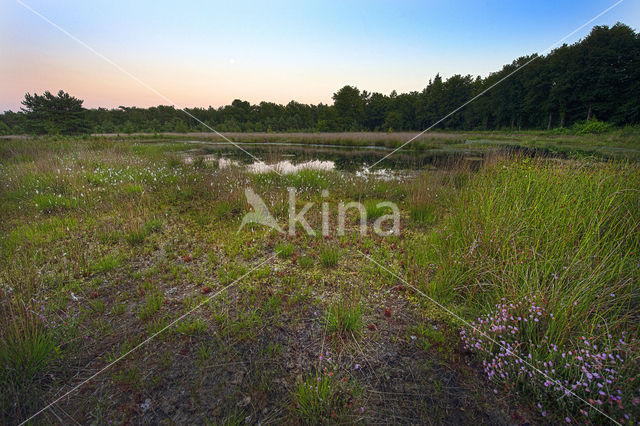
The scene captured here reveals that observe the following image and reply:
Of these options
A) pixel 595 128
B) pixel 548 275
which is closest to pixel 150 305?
pixel 548 275

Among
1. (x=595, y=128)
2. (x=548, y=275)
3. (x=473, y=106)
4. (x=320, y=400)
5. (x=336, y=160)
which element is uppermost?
(x=473, y=106)

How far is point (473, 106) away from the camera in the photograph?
2286 inches

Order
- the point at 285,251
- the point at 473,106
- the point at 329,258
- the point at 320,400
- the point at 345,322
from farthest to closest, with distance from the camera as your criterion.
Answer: the point at 473,106 → the point at 285,251 → the point at 329,258 → the point at 345,322 → the point at 320,400

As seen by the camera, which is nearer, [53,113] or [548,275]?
[548,275]

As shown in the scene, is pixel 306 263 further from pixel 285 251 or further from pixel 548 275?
pixel 548 275

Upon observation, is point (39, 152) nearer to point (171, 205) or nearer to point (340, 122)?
point (171, 205)

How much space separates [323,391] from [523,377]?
1.50m

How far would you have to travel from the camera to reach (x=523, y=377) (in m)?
1.80

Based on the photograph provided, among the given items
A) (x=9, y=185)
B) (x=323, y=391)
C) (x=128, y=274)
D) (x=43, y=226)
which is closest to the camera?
(x=323, y=391)

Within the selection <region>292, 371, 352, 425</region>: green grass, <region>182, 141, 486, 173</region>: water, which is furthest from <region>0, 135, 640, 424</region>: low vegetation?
<region>182, 141, 486, 173</region>: water

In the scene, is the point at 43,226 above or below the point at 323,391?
above

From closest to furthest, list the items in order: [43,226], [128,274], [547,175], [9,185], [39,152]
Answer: [128,274]
[547,175]
[43,226]
[9,185]
[39,152]

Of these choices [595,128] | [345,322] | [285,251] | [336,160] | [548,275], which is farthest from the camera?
[595,128]

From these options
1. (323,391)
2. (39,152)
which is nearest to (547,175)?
(323,391)
